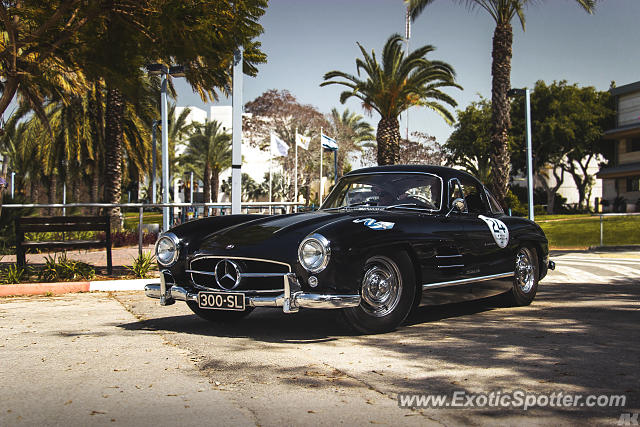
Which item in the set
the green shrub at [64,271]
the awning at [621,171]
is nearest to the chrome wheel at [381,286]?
the green shrub at [64,271]

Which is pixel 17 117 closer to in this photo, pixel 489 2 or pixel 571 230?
pixel 489 2

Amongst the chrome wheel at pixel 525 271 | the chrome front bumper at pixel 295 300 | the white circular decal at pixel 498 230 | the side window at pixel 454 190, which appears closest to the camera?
the chrome front bumper at pixel 295 300

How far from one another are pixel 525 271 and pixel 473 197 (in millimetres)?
1234

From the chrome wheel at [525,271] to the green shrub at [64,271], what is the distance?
21.8ft

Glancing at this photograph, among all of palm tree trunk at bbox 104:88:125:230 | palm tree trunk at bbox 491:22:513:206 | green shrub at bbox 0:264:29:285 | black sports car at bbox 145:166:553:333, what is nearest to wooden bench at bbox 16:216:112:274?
green shrub at bbox 0:264:29:285

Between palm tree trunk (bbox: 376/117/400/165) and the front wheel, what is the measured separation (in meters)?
22.8

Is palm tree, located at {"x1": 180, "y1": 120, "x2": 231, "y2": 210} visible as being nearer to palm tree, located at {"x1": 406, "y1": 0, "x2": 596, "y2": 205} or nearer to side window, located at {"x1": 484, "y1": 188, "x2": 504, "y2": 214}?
palm tree, located at {"x1": 406, "y1": 0, "x2": 596, "y2": 205}

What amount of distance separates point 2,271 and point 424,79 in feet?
68.8

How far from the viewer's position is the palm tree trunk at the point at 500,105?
77.5 feet

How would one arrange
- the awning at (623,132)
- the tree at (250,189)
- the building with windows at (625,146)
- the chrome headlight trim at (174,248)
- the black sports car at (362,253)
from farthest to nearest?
the tree at (250,189) → the building with windows at (625,146) → the awning at (623,132) → the chrome headlight trim at (174,248) → the black sports car at (362,253)

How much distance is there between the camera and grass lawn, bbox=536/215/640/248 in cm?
2361

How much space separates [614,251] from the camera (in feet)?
65.1

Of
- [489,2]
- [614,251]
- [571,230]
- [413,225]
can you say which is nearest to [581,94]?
[571,230]

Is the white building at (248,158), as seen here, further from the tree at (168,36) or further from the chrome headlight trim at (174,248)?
the chrome headlight trim at (174,248)
